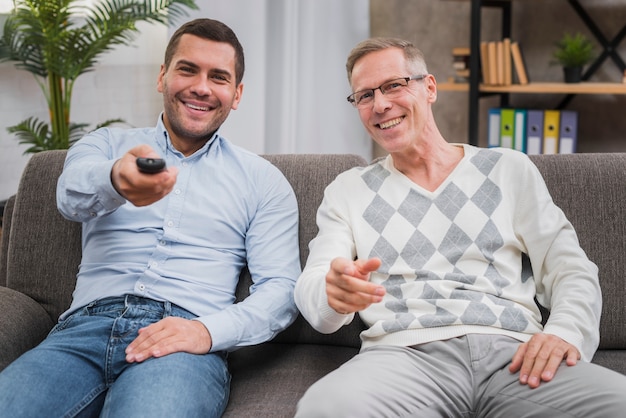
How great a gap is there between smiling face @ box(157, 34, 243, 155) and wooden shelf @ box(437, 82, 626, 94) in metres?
2.03

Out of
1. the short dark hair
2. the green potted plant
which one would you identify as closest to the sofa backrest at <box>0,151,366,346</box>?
the short dark hair

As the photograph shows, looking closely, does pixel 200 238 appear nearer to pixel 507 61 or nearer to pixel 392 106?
pixel 392 106

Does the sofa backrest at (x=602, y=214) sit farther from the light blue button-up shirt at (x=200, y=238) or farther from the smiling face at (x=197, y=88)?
the smiling face at (x=197, y=88)

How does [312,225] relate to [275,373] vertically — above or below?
above

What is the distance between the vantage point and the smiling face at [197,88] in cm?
181

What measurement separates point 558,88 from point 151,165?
2.50 meters

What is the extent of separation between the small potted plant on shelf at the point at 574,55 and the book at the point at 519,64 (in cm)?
15

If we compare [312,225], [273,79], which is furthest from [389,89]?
[273,79]

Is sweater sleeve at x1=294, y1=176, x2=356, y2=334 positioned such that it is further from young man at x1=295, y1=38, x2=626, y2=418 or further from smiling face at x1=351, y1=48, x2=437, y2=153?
smiling face at x1=351, y1=48, x2=437, y2=153

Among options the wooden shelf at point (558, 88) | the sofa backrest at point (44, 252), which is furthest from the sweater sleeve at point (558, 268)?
the wooden shelf at point (558, 88)

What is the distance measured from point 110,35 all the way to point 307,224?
1670mm

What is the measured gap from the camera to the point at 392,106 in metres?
1.71

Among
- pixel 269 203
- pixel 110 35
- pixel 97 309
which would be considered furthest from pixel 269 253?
pixel 110 35

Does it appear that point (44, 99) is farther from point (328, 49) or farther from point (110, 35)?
point (328, 49)
